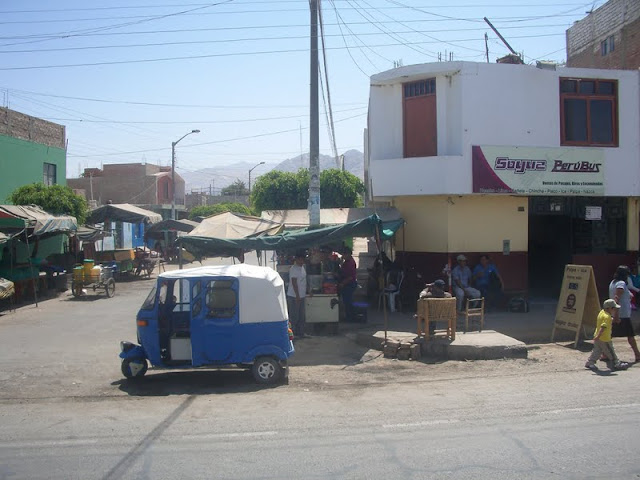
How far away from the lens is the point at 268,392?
887cm

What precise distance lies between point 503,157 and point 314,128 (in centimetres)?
502

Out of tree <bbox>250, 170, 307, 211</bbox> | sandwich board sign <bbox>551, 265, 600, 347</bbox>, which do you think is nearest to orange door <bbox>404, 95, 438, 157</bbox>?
sandwich board sign <bbox>551, 265, 600, 347</bbox>

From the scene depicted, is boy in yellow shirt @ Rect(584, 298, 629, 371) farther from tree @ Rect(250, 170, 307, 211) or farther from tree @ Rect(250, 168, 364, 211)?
tree @ Rect(250, 170, 307, 211)

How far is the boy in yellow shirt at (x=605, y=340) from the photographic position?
9773 millimetres

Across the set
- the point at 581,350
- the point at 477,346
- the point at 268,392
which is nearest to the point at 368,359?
the point at 477,346

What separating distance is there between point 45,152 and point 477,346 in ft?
83.0

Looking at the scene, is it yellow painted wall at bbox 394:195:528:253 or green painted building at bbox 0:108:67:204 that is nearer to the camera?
yellow painted wall at bbox 394:195:528:253

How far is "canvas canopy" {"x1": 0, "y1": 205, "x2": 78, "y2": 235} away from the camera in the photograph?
57.8 ft

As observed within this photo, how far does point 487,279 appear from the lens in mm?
15031

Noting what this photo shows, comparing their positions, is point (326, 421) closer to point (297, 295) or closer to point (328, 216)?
point (297, 295)

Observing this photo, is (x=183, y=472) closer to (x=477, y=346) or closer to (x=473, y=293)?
(x=477, y=346)

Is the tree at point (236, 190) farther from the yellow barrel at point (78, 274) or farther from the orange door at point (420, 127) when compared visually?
the orange door at point (420, 127)

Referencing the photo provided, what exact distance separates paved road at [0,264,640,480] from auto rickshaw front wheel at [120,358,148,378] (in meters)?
0.19

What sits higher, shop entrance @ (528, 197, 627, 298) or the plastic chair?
shop entrance @ (528, 197, 627, 298)
